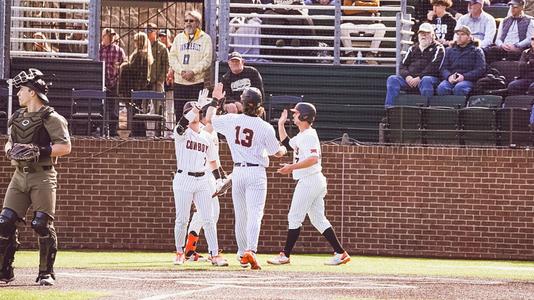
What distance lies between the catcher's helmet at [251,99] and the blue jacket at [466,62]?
605 cm

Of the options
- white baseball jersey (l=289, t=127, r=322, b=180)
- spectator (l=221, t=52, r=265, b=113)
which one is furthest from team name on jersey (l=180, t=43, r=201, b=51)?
white baseball jersey (l=289, t=127, r=322, b=180)

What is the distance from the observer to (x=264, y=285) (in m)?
13.9

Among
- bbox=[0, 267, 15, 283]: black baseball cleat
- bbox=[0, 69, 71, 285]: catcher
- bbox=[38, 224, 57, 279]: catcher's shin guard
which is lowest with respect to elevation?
bbox=[0, 267, 15, 283]: black baseball cleat

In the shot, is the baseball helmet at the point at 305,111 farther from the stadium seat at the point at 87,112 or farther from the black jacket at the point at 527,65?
the black jacket at the point at 527,65

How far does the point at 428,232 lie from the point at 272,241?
8.07 feet

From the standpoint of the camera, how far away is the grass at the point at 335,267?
55.3 feet

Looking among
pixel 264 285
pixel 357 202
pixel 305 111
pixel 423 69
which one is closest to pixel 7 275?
pixel 264 285

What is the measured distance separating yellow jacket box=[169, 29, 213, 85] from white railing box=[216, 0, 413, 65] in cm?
94

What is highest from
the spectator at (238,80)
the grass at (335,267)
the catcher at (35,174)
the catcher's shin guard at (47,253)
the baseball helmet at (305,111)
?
the spectator at (238,80)

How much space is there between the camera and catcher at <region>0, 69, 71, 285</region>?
13586 millimetres

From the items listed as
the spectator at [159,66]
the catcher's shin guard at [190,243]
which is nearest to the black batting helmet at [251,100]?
the catcher's shin guard at [190,243]

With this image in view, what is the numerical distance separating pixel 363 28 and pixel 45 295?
12122mm

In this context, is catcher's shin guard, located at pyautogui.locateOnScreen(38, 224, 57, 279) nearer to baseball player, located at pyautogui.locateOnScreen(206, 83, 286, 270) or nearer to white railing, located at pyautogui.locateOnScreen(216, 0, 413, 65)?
baseball player, located at pyautogui.locateOnScreen(206, 83, 286, 270)

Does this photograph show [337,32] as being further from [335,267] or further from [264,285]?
[264,285]
